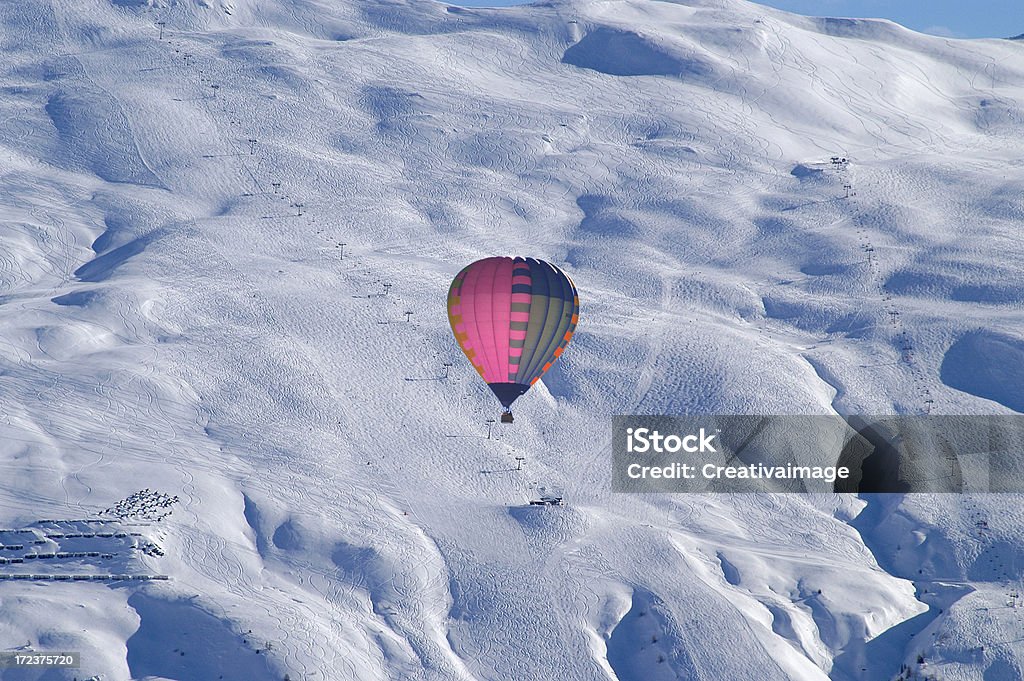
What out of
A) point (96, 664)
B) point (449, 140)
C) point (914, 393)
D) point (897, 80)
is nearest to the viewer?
point (96, 664)

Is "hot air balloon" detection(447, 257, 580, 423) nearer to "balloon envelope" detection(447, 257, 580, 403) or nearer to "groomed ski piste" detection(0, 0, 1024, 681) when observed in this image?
"balloon envelope" detection(447, 257, 580, 403)

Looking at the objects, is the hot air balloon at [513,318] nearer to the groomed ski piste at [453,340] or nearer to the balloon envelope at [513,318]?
the balloon envelope at [513,318]

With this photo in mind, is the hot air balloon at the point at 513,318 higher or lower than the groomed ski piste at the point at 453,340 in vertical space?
higher

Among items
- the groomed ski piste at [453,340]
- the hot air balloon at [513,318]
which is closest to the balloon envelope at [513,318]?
the hot air balloon at [513,318]

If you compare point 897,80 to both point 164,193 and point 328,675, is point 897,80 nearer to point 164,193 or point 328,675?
point 164,193

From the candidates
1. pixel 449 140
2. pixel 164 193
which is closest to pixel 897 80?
pixel 449 140

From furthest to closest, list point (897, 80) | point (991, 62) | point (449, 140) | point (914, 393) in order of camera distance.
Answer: point (991, 62)
point (897, 80)
point (449, 140)
point (914, 393)
